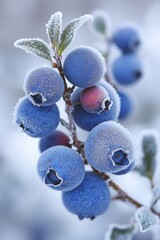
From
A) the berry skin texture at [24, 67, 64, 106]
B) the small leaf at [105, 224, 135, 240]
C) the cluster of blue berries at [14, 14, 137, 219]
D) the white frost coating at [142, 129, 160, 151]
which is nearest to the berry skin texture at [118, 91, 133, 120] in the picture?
the white frost coating at [142, 129, 160, 151]

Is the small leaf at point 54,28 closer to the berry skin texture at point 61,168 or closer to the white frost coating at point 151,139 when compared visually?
the berry skin texture at point 61,168

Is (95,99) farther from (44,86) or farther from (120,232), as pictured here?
(120,232)

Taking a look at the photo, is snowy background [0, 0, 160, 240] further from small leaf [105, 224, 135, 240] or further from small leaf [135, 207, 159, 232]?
small leaf [135, 207, 159, 232]

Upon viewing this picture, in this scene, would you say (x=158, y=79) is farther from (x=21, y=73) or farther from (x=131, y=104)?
(x=131, y=104)

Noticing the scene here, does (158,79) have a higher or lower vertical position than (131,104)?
lower

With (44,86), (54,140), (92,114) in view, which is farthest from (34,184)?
(44,86)

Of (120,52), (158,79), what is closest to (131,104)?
(120,52)
